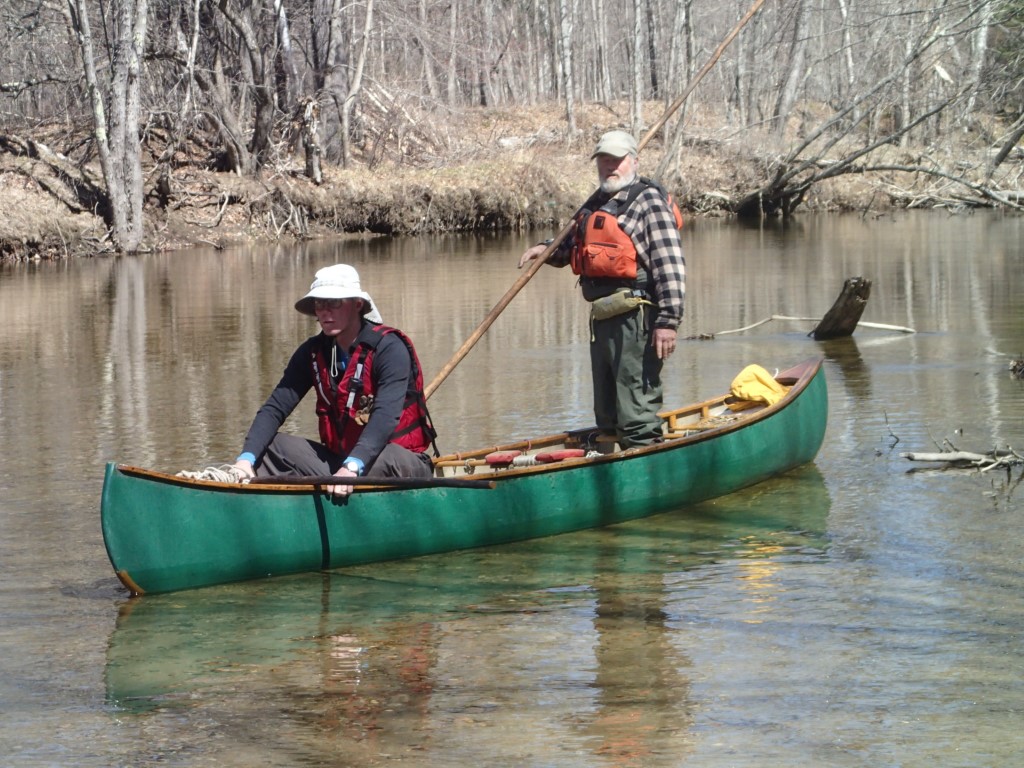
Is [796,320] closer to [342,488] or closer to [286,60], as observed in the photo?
[342,488]

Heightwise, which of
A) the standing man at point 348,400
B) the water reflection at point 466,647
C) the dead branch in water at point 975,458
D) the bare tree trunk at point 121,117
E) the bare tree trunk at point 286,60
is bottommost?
the water reflection at point 466,647

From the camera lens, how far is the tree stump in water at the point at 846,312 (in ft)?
42.2

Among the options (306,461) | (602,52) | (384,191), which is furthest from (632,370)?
(602,52)

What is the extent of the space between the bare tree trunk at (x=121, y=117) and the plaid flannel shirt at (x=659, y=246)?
19.4 meters

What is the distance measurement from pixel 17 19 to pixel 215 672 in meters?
24.7

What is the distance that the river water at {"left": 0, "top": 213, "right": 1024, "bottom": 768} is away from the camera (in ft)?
14.1

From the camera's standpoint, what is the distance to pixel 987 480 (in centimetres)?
747

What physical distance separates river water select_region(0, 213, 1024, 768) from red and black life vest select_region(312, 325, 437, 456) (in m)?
0.57

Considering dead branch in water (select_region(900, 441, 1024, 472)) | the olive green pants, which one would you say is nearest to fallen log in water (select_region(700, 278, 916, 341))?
dead branch in water (select_region(900, 441, 1024, 472))

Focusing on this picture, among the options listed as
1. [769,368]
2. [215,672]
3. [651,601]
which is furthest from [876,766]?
[769,368]

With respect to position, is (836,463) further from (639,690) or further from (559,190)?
(559,190)

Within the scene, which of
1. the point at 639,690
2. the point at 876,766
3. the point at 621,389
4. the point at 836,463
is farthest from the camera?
the point at 836,463

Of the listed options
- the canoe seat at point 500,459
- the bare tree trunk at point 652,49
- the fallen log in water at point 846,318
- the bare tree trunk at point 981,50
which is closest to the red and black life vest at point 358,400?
the canoe seat at point 500,459

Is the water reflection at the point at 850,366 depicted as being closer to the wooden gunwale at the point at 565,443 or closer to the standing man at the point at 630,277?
the wooden gunwale at the point at 565,443
